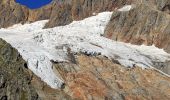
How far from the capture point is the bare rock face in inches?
2279

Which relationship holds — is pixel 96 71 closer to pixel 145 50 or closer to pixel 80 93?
pixel 80 93

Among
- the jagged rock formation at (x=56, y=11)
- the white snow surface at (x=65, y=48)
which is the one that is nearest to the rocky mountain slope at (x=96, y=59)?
the white snow surface at (x=65, y=48)

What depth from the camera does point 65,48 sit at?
68750 mm

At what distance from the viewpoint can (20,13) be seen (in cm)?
11925

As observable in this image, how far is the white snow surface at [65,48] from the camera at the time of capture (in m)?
60.8

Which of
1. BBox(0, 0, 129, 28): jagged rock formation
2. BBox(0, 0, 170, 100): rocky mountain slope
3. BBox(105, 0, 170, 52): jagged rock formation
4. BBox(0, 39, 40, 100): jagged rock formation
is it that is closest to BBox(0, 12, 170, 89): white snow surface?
BBox(0, 0, 170, 100): rocky mountain slope

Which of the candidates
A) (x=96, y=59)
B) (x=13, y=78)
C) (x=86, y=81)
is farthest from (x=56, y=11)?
(x=13, y=78)

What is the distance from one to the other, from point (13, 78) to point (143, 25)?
34.5 m

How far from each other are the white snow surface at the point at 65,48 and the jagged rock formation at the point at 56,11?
1753 centimetres

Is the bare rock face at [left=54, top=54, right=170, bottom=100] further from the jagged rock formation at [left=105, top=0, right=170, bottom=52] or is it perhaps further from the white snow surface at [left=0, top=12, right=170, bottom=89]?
the jagged rock formation at [left=105, top=0, right=170, bottom=52]

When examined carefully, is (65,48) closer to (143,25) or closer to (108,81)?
(108,81)

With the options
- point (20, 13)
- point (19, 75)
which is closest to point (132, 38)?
point (19, 75)

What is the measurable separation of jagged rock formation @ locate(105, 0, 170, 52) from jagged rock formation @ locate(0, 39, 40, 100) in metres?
27.3

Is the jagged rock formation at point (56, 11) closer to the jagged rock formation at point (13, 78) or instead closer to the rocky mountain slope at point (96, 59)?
the rocky mountain slope at point (96, 59)
